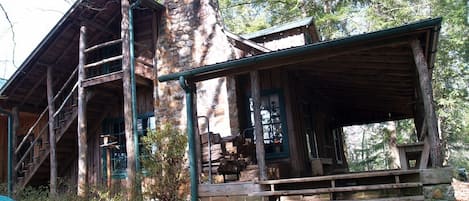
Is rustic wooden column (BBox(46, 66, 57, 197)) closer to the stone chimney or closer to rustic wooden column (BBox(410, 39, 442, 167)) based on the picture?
the stone chimney

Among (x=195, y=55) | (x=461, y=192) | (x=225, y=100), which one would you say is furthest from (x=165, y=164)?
(x=461, y=192)

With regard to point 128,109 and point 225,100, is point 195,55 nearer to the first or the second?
point 225,100

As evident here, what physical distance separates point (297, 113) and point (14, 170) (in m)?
8.72

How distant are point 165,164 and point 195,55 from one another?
4.11 meters

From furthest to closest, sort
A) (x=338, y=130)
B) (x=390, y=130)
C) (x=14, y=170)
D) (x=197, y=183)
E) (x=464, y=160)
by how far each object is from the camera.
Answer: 1. (x=464, y=160)
2. (x=390, y=130)
3. (x=338, y=130)
4. (x=14, y=170)
5. (x=197, y=183)

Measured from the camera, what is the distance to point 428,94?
19.6 feet

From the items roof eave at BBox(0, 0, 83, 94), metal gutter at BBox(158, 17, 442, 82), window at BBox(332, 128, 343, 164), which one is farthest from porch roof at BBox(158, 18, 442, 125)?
roof eave at BBox(0, 0, 83, 94)

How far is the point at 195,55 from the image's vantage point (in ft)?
37.9

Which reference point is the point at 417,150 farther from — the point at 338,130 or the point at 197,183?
the point at 338,130

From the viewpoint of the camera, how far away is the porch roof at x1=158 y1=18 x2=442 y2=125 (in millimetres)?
6285

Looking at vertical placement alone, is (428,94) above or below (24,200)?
above

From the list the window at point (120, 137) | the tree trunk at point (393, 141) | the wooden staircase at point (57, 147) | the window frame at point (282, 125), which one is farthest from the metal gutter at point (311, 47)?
the tree trunk at point (393, 141)

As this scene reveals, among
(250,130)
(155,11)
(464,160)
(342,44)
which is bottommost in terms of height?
(464,160)

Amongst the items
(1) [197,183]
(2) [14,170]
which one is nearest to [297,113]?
(1) [197,183]
